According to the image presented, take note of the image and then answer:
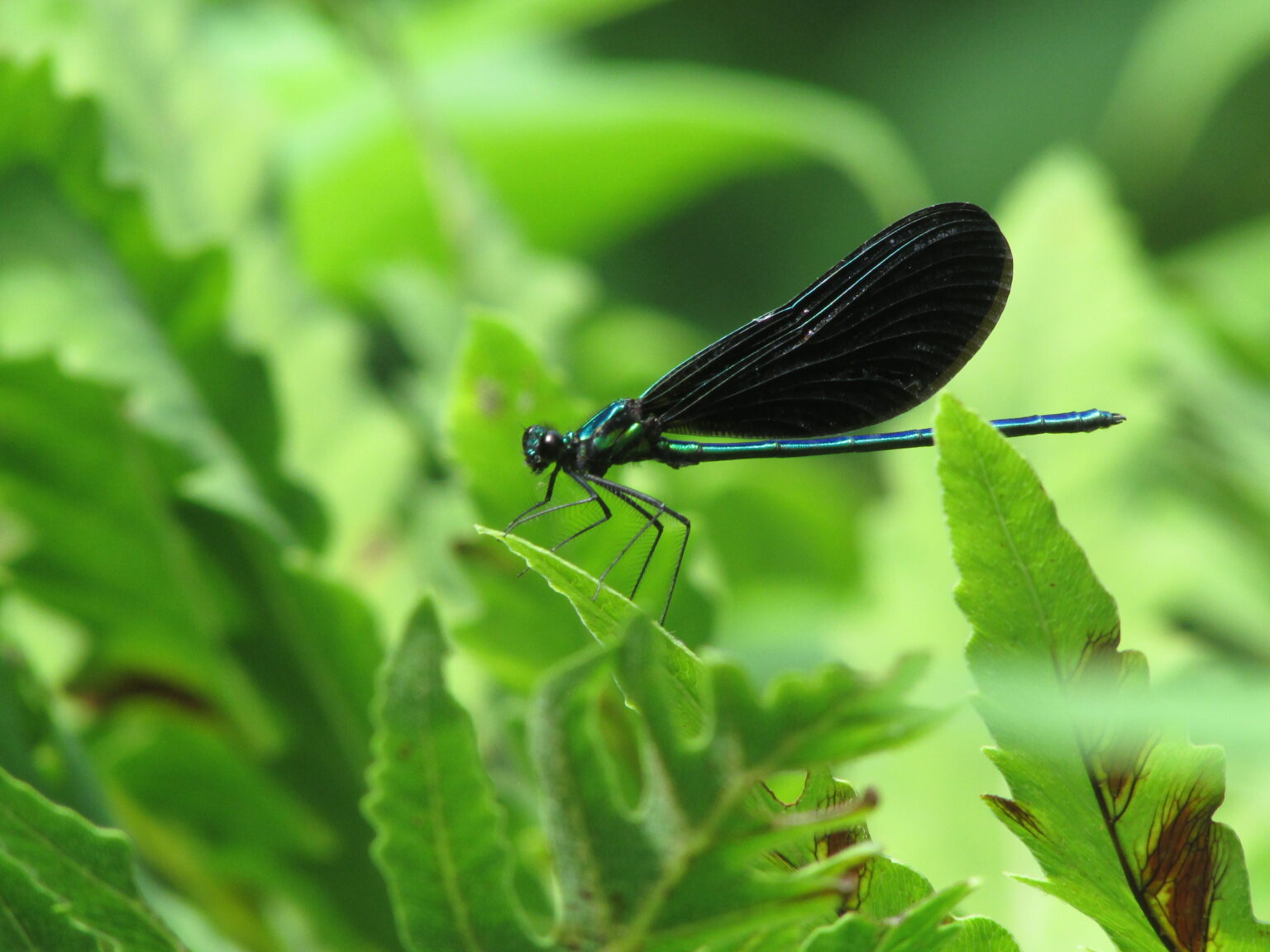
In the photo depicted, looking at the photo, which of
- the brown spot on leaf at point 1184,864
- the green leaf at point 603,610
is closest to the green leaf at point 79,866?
the green leaf at point 603,610

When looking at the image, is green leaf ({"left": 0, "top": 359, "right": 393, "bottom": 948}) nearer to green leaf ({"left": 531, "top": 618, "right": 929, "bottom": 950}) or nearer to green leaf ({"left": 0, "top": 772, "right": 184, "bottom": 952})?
green leaf ({"left": 0, "top": 772, "right": 184, "bottom": 952})

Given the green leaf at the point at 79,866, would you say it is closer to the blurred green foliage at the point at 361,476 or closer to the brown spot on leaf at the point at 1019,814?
the blurred green foliage at the point at 361,476

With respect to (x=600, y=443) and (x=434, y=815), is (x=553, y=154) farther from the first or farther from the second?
(x=434, y=815)

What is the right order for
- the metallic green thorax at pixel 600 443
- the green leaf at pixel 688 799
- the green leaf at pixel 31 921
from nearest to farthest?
the green leaf at pixel 688 799
the green leaf at pixel 31 921
the metallic green thorax at pixel 600 443

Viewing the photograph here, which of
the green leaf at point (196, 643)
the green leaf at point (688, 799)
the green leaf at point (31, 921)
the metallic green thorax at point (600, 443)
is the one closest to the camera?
the green leaf at point (688, 799)

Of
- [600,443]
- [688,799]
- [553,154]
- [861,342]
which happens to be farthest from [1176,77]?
[688,799]

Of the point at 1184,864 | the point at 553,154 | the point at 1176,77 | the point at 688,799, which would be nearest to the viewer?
the point at 688,799

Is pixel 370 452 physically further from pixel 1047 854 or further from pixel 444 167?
pixel 1047 854
